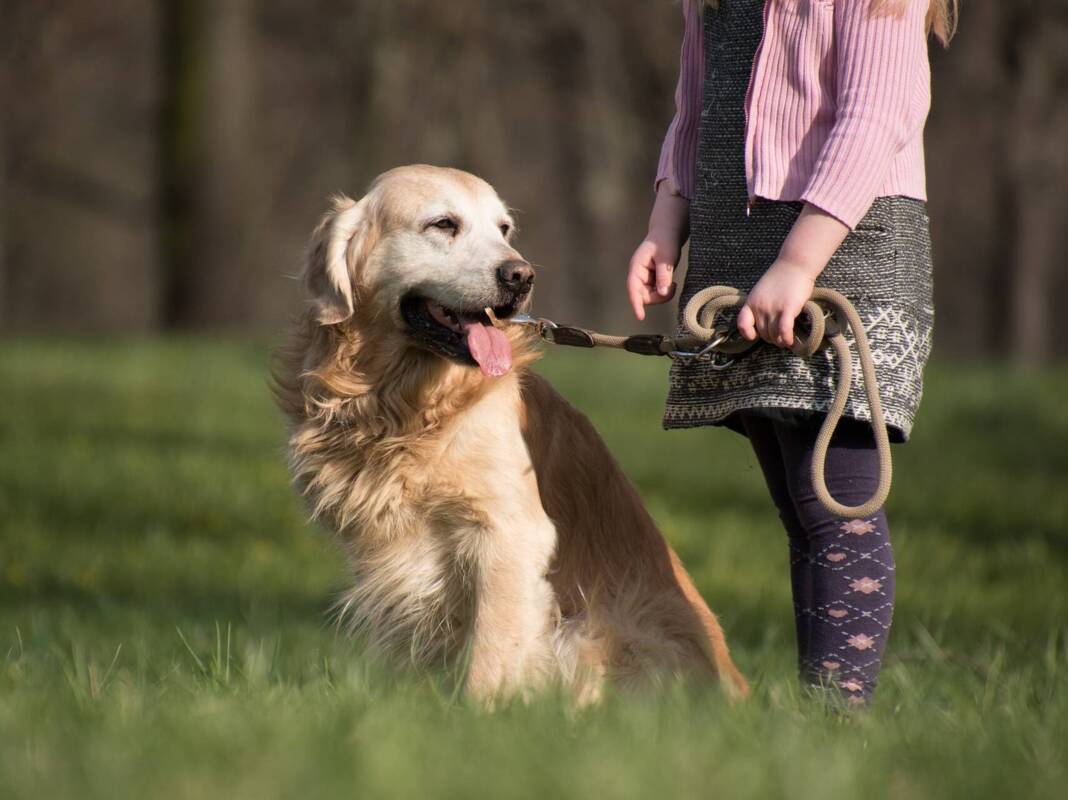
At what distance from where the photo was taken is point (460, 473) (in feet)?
10.6

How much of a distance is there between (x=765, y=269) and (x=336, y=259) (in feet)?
3.83

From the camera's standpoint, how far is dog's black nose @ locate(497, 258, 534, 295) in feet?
11.1

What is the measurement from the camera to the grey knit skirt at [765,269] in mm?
2939

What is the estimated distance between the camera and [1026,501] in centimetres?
714

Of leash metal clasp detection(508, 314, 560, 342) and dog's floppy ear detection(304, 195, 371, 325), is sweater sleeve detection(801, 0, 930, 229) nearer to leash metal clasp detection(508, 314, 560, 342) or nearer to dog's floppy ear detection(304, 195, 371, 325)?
leash metal clasp detection(508, 314, 560, 342)

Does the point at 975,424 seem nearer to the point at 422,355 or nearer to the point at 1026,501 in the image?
the point at 1026,501

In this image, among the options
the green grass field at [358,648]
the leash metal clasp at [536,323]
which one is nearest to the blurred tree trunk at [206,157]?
the green grass field at [358,648]

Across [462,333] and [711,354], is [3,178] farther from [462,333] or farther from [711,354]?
[711,354]

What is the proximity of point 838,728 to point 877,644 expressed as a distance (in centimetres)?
48

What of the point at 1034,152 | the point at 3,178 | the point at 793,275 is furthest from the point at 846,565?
the point at 3,178

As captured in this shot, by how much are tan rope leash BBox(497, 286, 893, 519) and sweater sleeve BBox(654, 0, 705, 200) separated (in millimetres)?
409

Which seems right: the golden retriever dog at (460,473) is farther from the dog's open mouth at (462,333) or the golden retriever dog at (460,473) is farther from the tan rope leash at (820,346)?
the tan rope leash at (820,346)

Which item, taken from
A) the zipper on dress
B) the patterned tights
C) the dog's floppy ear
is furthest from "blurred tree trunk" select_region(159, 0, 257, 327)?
the patterned tights

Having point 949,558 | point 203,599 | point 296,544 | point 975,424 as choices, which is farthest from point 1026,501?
point 203,599
